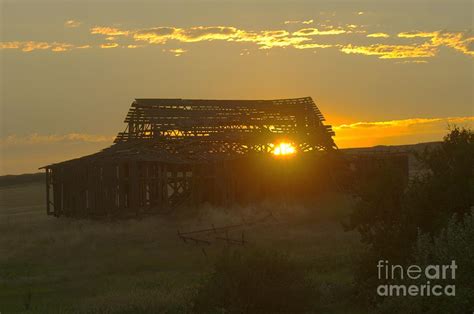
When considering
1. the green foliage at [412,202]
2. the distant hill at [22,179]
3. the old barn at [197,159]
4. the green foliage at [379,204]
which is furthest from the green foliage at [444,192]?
the distant hill at [22,179]

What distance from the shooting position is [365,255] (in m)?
17.9

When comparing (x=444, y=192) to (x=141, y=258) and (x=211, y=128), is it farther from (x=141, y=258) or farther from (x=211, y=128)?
(x=211, y=128)

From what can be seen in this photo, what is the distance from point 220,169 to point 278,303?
84.3 feet

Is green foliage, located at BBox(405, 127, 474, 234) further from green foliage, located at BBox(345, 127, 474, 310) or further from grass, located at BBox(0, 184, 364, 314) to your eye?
grass, located at BBox(0, 184, 364, 314)

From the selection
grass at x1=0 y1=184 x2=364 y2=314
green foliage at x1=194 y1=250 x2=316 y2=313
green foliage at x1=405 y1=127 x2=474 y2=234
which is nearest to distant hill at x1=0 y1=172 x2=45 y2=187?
grass at x1=0 y1=184 x2=364 y2=314

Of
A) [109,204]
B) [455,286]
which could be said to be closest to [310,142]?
[109,204]

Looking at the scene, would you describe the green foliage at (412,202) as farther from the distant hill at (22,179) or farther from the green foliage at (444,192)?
the distant hill at (22,179)

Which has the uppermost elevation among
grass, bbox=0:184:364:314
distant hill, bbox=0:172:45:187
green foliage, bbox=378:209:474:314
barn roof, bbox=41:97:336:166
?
barn roof, bbox=41:97:336:166

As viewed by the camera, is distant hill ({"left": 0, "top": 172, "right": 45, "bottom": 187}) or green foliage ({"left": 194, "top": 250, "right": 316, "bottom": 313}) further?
distant hill ({"left": 0, "top": 172, "right": 45, "bottom": 187})

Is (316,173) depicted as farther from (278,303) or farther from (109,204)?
(278,303)

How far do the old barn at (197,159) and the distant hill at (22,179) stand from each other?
204ft

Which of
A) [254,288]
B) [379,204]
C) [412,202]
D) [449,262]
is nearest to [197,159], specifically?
[379,204]

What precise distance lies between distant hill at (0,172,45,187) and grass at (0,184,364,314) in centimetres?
7002

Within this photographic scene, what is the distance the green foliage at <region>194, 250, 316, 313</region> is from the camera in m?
15.7
